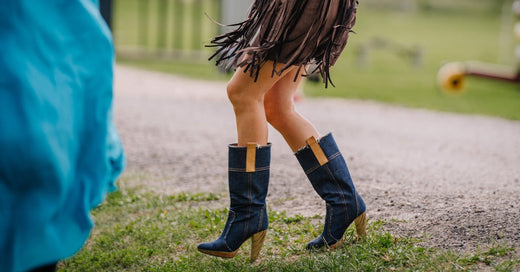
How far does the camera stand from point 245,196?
2.68 m

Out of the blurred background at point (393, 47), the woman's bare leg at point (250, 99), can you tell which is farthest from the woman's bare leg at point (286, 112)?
the blurred background at point (393, 47)

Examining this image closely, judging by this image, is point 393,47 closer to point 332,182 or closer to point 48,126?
point 332,182

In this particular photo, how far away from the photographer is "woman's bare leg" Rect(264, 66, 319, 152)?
9.29ft

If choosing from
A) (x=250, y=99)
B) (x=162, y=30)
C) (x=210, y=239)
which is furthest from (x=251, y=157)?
(x=162, y=30)

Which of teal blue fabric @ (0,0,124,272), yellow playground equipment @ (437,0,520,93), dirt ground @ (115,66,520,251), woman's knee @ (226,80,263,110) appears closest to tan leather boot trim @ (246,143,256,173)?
woman's knee @ (226,80,263,110)

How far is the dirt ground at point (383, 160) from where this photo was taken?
315 centimetres

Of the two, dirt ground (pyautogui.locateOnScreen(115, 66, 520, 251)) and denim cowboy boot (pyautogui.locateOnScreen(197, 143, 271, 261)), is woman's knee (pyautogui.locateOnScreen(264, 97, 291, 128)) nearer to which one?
denim cowboy boot (pyautogui.locateOnScreen(197, 143, 271, 261))

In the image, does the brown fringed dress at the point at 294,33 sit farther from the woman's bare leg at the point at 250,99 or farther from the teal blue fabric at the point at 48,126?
the teal blue fabric at the point at 48,126

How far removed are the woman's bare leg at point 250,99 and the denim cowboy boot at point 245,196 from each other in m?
0.06

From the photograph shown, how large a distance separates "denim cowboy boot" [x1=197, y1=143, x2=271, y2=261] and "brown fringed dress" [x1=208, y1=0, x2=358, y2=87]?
339mm

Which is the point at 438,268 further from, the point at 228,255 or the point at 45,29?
the point at 45,29

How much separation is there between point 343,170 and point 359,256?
1.25 feet

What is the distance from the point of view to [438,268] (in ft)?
8.39

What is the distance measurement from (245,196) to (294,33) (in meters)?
0.71
